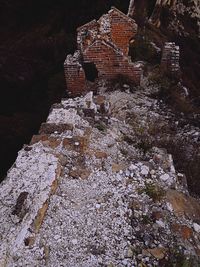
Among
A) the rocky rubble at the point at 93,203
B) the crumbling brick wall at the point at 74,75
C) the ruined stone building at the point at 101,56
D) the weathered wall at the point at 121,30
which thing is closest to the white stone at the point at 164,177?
the rocky rubble at the point at 93,203

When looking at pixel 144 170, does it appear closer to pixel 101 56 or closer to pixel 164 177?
pixel 164 177

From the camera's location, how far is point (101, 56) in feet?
20.7

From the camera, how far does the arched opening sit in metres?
6.44

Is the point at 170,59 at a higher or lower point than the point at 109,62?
lower

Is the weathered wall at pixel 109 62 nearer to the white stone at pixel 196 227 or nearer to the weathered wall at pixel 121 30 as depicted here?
the weathered wall at pixel 121 30

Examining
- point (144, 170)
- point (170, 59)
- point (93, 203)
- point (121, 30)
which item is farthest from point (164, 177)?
point (121, 30)

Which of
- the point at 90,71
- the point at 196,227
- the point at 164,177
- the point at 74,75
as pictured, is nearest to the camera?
the point at 196,227

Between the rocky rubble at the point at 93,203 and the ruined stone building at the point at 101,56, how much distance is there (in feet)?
4.57

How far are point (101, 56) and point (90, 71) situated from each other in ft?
1.11

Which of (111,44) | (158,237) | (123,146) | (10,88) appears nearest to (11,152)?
(10,88)

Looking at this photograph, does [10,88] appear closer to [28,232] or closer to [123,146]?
[123,146]

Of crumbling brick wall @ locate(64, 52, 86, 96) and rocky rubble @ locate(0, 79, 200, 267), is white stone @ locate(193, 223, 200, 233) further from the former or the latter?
crumbling brick wall @ locate(64, 52, 86, 96)

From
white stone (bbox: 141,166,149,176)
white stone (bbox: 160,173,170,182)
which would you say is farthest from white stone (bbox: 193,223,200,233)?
white stone (bbox: 141,166,149,176)

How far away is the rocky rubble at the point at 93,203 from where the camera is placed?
334 cm
